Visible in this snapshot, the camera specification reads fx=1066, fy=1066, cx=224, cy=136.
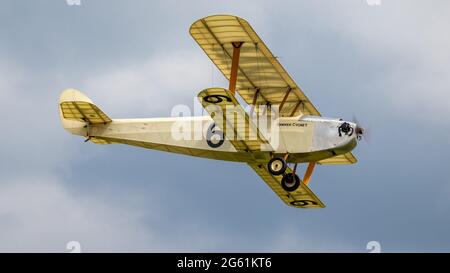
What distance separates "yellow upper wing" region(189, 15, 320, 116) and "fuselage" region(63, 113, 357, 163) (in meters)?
1.31

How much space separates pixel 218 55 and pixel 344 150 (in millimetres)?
4094

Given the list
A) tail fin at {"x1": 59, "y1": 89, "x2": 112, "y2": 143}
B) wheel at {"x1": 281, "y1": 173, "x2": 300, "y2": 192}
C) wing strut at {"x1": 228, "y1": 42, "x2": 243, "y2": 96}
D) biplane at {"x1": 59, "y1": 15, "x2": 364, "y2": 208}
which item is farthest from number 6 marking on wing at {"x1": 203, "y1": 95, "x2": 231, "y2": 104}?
tail fin at {"x1": 59, "y1": 89, "x2": 112, "y2": 143}

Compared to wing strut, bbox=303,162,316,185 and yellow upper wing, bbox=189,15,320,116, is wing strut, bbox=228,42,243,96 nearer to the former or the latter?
yellow upper wing, bbox=189,15,320,116

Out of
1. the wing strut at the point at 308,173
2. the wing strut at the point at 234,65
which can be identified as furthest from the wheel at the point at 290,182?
the wing strut at the point at 234,65

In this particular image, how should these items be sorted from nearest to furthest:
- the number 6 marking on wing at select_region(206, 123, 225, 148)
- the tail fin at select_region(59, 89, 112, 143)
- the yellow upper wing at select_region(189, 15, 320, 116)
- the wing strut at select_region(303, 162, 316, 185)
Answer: the yellow upper wing at select_region(189, 15, 320, 116)
the number 6 marking on wing at select_region(206, 123, 225, 148)
the tail fin at select_region(59, 89, 112, 143)
the wing strut at select_region(303, 162, 316, 185)

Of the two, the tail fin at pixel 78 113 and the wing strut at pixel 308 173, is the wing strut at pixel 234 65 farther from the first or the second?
the wing strut at pixel 308 173

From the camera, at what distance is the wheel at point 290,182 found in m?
28.0

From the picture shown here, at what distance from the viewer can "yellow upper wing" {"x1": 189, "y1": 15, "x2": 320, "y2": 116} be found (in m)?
26.1
